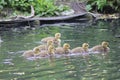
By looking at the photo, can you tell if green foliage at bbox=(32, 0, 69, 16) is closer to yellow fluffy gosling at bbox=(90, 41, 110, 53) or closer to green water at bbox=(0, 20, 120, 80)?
green water at bbox=(0, 20, 120, 80)

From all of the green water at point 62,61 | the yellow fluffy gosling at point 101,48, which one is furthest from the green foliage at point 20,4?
the yellow fluffy gosling at point 101,48

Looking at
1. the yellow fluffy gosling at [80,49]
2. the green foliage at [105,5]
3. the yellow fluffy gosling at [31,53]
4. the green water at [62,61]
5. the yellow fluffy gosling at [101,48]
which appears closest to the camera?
the green water at [62,61]

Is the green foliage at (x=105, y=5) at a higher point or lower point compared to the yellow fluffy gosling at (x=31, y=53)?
lower

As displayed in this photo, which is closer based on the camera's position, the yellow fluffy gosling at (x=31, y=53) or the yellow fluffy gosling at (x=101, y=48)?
the yellow fluffy gosling at (x=31, y=53)

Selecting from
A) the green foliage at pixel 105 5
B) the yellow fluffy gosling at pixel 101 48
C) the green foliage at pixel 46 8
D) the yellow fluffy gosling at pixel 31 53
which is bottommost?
the green foliage at pixel 105 5

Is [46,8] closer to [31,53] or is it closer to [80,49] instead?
[80,49]

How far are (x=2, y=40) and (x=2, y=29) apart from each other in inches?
154

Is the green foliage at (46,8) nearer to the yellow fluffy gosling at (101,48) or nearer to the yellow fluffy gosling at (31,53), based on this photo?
the yellow fluffy gosling at (101,48)

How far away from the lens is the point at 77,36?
20.6 meters

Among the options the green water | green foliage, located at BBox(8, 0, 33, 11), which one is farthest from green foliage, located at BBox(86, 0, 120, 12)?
the green water

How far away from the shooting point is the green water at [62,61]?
520 inches

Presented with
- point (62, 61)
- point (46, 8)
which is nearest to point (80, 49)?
point (62, 61)

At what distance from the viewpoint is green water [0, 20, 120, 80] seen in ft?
43.4

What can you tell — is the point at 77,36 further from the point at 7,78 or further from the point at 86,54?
the point at 7,78
